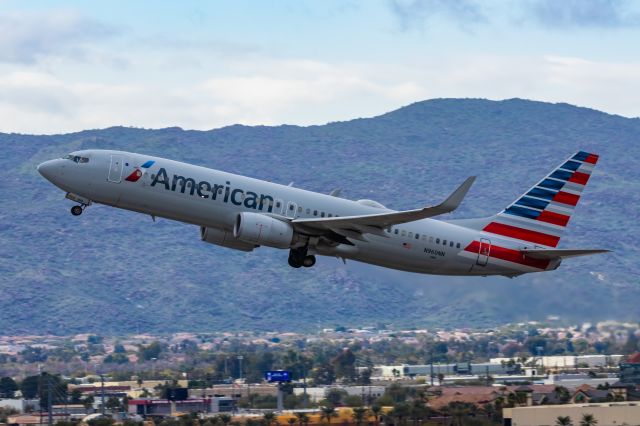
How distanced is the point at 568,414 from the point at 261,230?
960 inches

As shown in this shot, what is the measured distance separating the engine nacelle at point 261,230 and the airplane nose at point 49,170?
8.86m

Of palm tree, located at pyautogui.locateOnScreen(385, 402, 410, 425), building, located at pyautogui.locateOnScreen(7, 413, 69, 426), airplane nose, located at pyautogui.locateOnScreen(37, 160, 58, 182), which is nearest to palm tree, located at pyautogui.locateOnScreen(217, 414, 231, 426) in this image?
palm tree, located at pyautogui.locateOnScreen(385, 402, 410, 425)

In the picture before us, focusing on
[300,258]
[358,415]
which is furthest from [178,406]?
[300,258]

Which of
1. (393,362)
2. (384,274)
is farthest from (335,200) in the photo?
(393,362)

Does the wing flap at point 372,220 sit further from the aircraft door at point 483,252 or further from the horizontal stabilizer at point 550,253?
the horizontal stabilizer at point 550,253

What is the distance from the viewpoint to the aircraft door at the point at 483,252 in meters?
73.4

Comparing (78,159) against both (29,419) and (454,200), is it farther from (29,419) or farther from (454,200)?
(29,419)

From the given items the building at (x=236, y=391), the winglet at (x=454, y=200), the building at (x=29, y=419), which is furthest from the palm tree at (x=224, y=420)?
the winglet at (x=454, y=200)

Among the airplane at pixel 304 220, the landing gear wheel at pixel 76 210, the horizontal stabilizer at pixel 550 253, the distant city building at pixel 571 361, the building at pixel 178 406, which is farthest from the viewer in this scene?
the distant city building at pixel 571 361

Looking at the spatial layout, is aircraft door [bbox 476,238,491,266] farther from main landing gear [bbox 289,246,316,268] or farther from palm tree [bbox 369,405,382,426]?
palm tree [bbox 369,405,382,426]

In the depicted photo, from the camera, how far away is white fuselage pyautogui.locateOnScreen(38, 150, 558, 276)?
67.4 metres

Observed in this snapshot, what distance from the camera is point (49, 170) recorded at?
67.9 meters

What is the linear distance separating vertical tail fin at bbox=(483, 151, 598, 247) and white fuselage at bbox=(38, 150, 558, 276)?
15.8 ft

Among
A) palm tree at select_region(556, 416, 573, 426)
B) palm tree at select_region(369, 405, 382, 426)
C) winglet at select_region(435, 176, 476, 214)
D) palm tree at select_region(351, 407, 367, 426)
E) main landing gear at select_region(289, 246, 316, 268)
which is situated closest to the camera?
winglet at select_region(435, 176, 476, 214)
